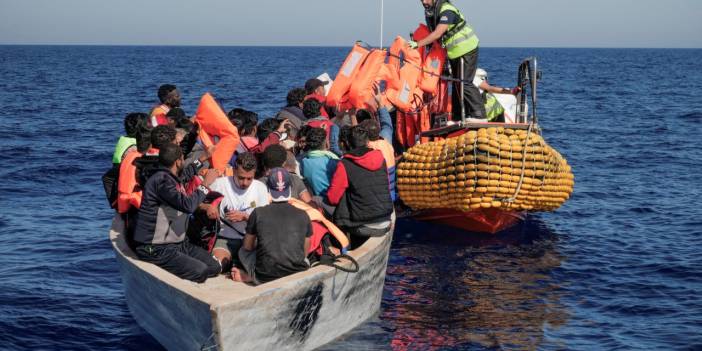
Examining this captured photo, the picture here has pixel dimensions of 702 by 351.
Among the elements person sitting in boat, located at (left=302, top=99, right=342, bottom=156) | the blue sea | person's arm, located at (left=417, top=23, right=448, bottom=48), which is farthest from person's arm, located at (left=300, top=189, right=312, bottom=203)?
person's arm, located at (left=417, top=23, right=448, bottom=48)

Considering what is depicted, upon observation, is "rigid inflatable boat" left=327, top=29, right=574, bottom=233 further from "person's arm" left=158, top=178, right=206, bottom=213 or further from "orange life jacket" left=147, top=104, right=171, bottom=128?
"person's arm" left=158, top=178, right=206, bottom=213

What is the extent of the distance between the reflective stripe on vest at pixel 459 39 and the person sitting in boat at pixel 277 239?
5.63m

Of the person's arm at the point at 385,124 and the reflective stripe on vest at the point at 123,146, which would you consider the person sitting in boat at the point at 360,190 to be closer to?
the reflective stripe on vest at the point at 123,146

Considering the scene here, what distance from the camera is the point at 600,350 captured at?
884 centimetres

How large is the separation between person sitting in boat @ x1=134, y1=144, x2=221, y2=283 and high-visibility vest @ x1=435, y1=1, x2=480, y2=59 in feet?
18.8

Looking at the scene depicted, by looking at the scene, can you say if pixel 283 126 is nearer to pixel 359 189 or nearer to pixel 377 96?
pixel 359 189

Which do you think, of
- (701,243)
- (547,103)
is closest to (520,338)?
(701,243)

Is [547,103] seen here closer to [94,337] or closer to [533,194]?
[533,194]

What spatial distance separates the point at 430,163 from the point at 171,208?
4.44m

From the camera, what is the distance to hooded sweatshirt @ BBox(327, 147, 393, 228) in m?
8.67

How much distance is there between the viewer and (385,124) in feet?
40.2

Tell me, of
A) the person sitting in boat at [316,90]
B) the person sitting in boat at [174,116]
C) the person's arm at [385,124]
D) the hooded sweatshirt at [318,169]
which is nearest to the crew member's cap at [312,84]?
the person sitting in boat at [316,90]

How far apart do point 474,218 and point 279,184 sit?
16.2 feet

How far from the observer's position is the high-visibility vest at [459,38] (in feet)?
40.7
